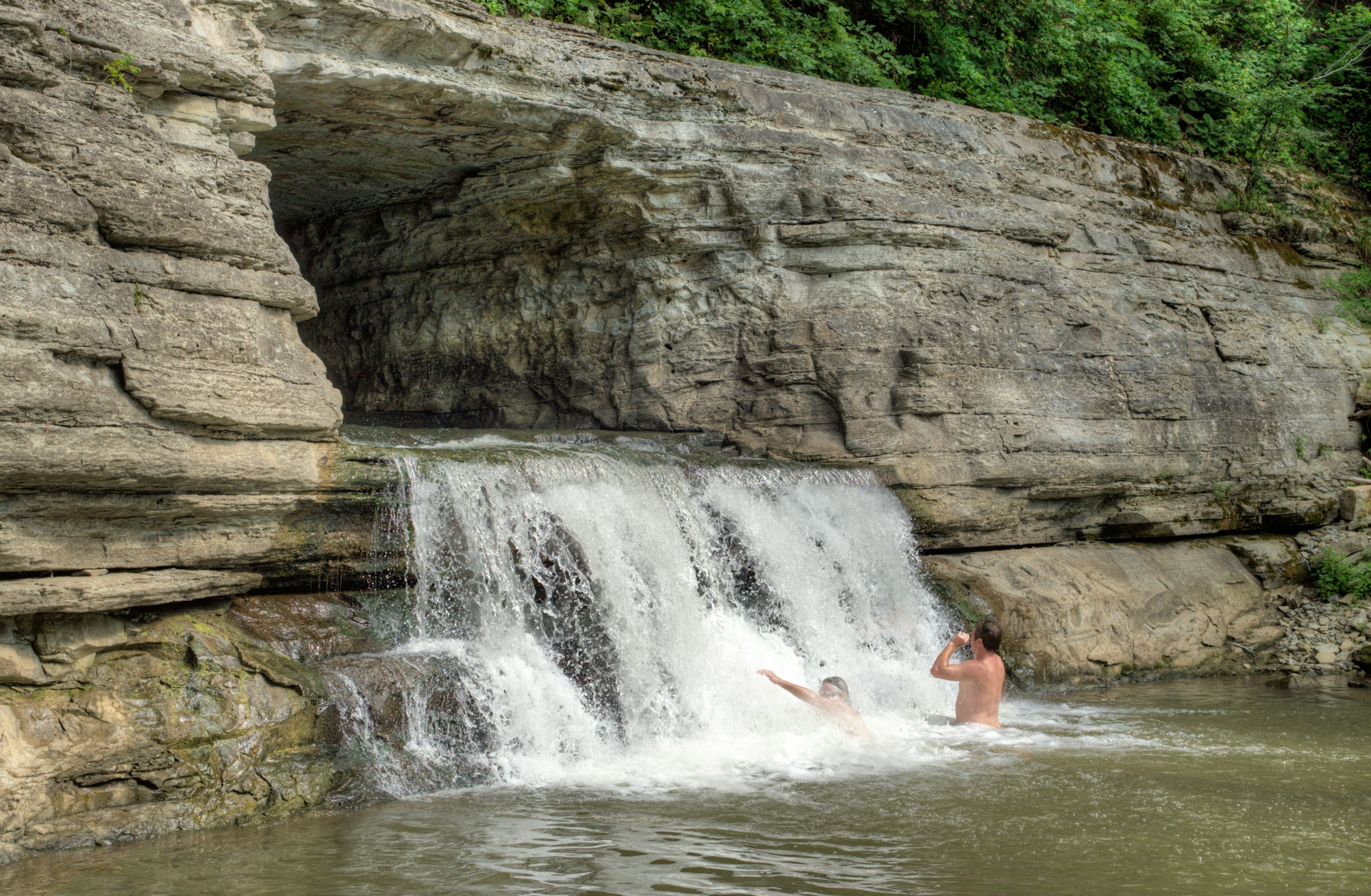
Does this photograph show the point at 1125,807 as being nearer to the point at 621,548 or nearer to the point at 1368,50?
the point at 621,548

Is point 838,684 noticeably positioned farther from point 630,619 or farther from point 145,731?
point 145,731

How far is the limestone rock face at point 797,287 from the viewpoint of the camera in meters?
10.0

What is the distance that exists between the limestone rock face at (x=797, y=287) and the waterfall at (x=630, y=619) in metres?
1.40

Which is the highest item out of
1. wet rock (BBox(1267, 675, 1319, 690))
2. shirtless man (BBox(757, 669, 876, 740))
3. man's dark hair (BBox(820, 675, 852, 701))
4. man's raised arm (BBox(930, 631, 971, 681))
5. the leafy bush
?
the leafy bush

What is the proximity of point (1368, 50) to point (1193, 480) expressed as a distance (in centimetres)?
891

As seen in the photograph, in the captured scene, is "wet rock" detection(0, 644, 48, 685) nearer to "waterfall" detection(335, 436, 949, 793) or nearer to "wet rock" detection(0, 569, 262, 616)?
"wet rock" detection(0, 569, 262, 616)

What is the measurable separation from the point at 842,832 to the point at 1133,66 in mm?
13727

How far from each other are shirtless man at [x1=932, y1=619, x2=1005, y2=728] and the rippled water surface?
0.41 m

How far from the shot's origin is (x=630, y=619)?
25.7ft

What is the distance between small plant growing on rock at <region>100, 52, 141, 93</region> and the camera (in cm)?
637

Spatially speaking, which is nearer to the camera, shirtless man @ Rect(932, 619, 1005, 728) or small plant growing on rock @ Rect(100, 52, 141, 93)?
small plant growing on rock @ Rect(100, 52, 141, 93)

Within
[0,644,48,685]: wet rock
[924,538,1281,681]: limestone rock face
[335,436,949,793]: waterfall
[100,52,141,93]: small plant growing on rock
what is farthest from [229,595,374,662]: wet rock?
[924,538,1281,681]: limestone rock face

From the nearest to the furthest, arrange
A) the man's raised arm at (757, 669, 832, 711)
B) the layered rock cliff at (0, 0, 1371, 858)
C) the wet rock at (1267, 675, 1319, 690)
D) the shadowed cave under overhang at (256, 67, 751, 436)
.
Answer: the layered rock cliff at (0, 0, 1371, 858), the man's raised arm at (757, 669, 832, 711), the shadowed cave under overhang at (256, 67, 751, 436), the wet rock at (1267, 675, 1319, 690)

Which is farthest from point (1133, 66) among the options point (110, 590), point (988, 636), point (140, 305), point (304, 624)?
point (110, 590)
